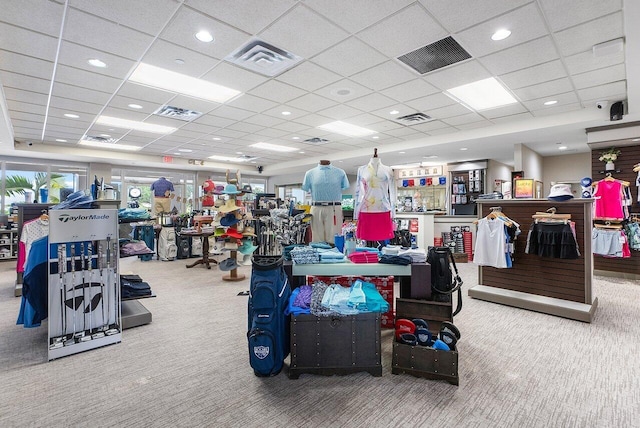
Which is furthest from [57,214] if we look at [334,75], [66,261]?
[334,75]

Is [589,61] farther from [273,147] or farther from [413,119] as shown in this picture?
[273,147]

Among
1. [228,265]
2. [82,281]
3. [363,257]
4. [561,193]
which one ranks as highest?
[561,193]

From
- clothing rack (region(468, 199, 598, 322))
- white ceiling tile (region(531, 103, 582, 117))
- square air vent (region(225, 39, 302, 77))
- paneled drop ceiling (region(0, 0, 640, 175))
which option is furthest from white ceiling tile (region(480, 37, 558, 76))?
square air vent (region(225, 39, 302, 77))

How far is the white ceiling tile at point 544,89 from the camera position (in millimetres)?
4645

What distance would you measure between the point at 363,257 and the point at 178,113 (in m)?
5.12

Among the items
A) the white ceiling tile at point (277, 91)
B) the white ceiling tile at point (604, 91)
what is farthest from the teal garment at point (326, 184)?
the white ceiling tile at point (604, 91)

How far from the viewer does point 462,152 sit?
921cm

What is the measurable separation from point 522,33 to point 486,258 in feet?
9.07

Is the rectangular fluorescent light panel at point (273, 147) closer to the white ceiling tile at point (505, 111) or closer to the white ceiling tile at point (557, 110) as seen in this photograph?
the white ceiling tile at point (505, 111)

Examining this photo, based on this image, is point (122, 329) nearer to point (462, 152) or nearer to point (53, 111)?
point (53, 111)

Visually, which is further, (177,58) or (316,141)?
(316,141)

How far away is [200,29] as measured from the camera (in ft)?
10.8

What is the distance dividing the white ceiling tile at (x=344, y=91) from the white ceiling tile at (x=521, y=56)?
170 cm

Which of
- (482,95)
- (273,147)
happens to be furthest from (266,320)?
(273,147)
